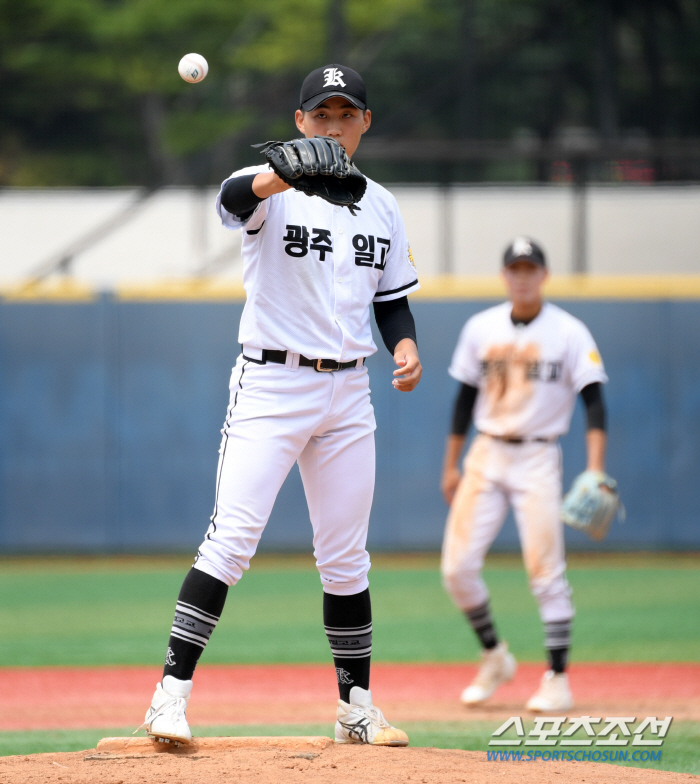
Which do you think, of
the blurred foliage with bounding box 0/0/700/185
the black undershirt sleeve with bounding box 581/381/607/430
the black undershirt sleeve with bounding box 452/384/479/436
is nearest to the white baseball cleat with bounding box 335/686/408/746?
the black undershirt sleeve with bounding box 581/381/607/430

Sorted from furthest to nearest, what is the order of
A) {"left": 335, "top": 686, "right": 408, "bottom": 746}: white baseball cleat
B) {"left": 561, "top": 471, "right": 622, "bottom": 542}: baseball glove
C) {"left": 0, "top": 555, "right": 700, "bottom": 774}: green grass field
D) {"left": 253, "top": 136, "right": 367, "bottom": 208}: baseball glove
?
1. {"left": 561, "top": 471, "right": 622, "bottom": 542}: baseball glove
2. {"left": 0, "top": 555, "right": 700, "bottom": 774}: green grass field
3. {"left": 335, "top": 686, "right": 408, "bottom": 746}: white baseball cleat
4. {"left": 253, "top": 136, "right": 367, "bottom": 208}: baseball glove

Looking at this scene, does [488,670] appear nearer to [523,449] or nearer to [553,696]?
[553,696]

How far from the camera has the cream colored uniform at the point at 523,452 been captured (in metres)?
5.02

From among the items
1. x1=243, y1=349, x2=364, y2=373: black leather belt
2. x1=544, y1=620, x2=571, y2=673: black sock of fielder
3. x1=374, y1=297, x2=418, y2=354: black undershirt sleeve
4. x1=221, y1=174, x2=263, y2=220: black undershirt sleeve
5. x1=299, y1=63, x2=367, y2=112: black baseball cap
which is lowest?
x1=544, y1=620, x2=571, y2=673: black sock of fielder

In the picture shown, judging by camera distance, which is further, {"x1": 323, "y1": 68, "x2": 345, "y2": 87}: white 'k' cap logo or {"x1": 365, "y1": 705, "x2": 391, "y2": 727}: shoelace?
{"x1": 365, "y1": 705, "x2": 391, "y2": 727}: shoelace

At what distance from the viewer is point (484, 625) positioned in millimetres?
5105

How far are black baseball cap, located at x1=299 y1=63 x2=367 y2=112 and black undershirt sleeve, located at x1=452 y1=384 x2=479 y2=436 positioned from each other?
244cm

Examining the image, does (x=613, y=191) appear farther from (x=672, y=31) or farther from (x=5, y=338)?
(x=5, y=338)

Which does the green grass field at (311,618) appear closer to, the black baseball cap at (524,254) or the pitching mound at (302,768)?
the pitching mound at (302,768)

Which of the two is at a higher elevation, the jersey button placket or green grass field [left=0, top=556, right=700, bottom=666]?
the jersey button placket

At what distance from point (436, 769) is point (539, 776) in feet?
0.94

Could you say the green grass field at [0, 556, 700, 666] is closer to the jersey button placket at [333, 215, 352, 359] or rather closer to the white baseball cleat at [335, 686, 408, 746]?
the white baseball cleat at [335, 686, 408, 746]

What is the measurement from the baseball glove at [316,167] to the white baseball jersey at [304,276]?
0.21 metres

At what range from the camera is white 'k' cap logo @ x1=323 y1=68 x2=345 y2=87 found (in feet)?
10.4
